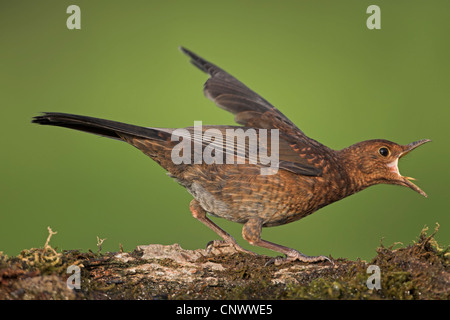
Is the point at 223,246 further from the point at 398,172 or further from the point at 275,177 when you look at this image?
the point at 398,172

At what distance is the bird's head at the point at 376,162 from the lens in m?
4.79

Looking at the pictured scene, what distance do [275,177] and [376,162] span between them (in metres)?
1.01

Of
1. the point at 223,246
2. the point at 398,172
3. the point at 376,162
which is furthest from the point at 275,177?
the point at 398,172

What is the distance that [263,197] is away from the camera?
456cm

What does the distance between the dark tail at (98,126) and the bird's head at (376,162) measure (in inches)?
72.0

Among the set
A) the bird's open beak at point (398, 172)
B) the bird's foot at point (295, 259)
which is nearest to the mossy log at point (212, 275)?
the bird's foot at point (295, 259)

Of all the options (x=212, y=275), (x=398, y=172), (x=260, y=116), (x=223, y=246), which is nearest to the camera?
(x=212, y=275)

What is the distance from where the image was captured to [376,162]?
4.84 metres

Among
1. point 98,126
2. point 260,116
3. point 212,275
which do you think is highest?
point 260,116

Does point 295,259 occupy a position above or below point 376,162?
below

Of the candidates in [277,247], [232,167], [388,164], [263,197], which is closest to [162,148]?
[232,167]

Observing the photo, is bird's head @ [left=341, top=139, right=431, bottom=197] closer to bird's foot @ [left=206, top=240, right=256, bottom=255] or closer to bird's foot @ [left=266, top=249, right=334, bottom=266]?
bird's foot @ [left=266, top=249, right=334, bottom=266]

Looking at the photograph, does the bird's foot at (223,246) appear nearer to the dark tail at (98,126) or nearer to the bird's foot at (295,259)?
the bird's foot at (295,259)
